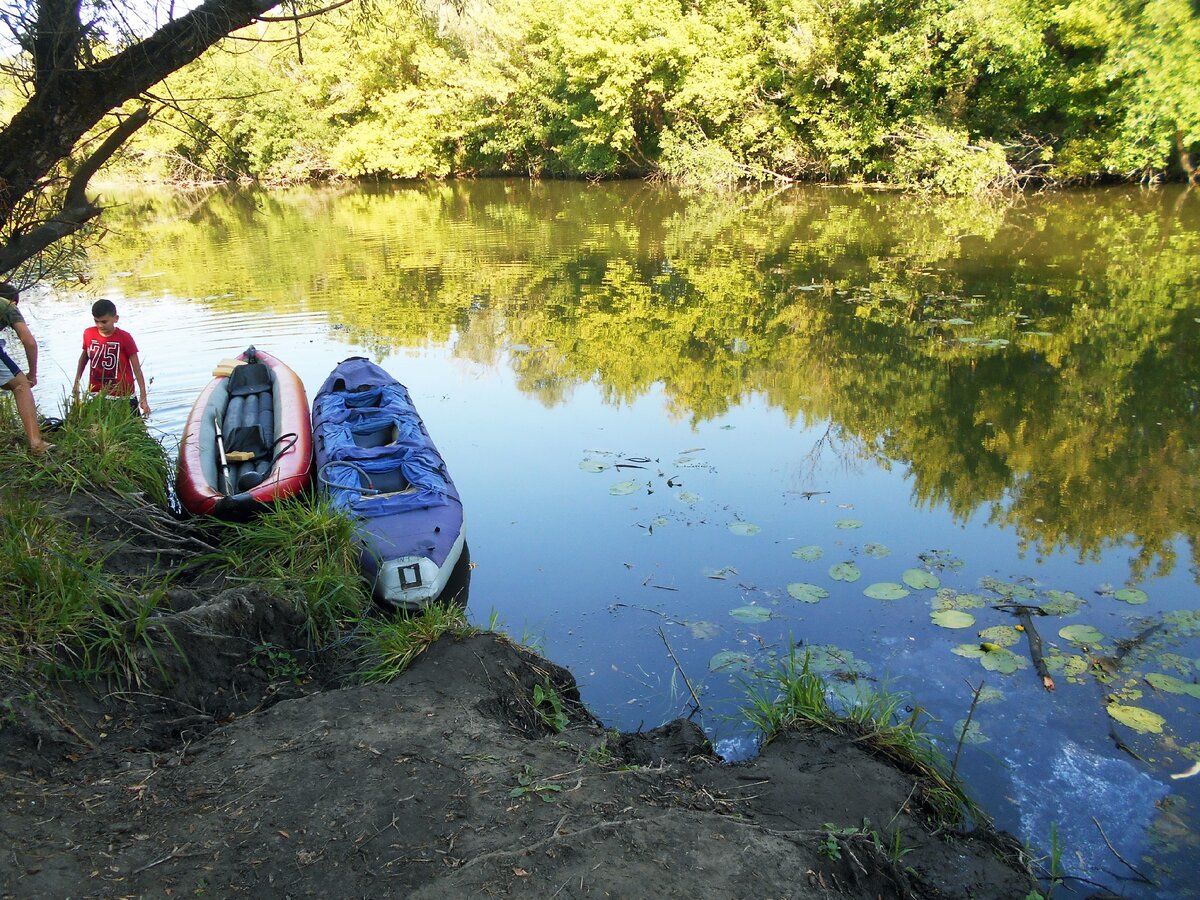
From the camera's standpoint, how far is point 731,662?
4.88 meters

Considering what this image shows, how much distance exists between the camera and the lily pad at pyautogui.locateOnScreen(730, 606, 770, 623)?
528 centimetres

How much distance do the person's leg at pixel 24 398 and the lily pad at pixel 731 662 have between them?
14.9 feet

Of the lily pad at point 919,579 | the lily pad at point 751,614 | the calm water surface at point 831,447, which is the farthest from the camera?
the lily pad at point 919,579

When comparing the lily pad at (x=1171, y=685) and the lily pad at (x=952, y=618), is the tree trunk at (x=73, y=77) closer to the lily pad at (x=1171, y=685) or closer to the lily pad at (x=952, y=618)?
the lily pad at (x=952, y=618)

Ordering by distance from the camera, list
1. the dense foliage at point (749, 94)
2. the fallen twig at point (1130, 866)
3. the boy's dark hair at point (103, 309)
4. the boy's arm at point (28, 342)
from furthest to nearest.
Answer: the dense foliage at point (749, 94) → the boy's dark hair at point (103, 309) → the boy's arm at point (28, 342) → the fallen twig at point (1130, 866)

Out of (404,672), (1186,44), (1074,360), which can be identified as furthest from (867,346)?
(1186,44)

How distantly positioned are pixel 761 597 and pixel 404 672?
7.76 ft

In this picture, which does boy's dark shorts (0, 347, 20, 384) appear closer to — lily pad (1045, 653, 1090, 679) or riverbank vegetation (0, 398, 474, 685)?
riverbank vegetation (0, 398, 474, 685)

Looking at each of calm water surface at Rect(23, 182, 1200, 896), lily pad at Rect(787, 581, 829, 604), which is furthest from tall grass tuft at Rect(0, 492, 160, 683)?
lily pad at Rect(787, 581, 829, 604)

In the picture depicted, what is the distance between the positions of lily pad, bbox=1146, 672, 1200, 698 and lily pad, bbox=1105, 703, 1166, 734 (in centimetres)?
25

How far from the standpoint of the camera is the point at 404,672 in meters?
4.21

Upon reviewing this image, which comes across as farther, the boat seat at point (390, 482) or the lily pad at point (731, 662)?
the boat seat at point (390, 482)

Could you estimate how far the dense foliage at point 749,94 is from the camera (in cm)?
1850

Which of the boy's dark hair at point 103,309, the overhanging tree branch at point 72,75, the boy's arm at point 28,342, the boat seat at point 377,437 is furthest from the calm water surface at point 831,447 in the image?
the overhanging tree branch at point 72,75
